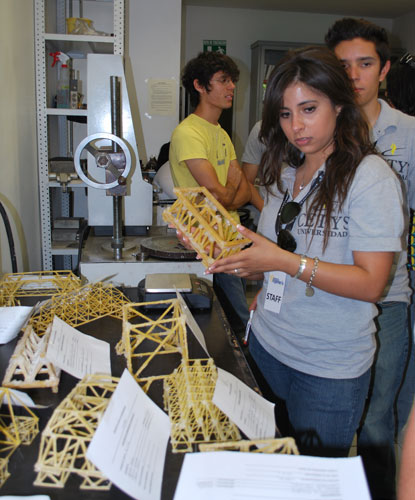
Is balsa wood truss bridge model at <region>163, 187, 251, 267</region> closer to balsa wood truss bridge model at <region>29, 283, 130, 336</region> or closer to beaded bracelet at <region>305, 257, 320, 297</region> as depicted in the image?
beaded bracelet at <region>305, 257, 320, 297</region>

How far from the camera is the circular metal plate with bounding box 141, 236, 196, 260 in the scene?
1.86 metres

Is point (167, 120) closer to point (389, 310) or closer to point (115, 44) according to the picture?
point (115, 44)

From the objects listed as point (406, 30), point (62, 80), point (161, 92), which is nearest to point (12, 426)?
point (62, 80)

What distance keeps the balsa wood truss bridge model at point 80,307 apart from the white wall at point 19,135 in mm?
643

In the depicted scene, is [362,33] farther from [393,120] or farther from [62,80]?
[62,80]

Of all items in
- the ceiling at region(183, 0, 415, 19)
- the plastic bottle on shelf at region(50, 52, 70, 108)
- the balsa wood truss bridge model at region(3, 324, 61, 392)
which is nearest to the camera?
the balsa wood truss bridge model at region(3, 324, 61, 392)

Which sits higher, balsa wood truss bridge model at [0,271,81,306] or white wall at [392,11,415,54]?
white wall at [392,11,415,54]

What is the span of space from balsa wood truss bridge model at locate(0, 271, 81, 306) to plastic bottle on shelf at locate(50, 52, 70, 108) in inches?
64.3

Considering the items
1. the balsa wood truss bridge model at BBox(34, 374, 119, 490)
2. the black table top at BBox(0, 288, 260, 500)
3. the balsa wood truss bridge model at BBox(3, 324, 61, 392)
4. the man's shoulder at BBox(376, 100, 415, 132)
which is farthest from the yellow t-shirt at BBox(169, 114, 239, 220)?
the balsa wood truss bridge model at BBox(34, 374, 119, 490)

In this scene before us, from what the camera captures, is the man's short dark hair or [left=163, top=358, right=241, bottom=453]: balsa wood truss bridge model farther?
the man's short dark hair

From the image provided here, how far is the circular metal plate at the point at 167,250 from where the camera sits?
1862 millimetres

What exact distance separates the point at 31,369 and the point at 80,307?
0.37m

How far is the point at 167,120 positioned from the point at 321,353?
318 cm

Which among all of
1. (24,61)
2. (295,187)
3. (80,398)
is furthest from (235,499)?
(24,61)
